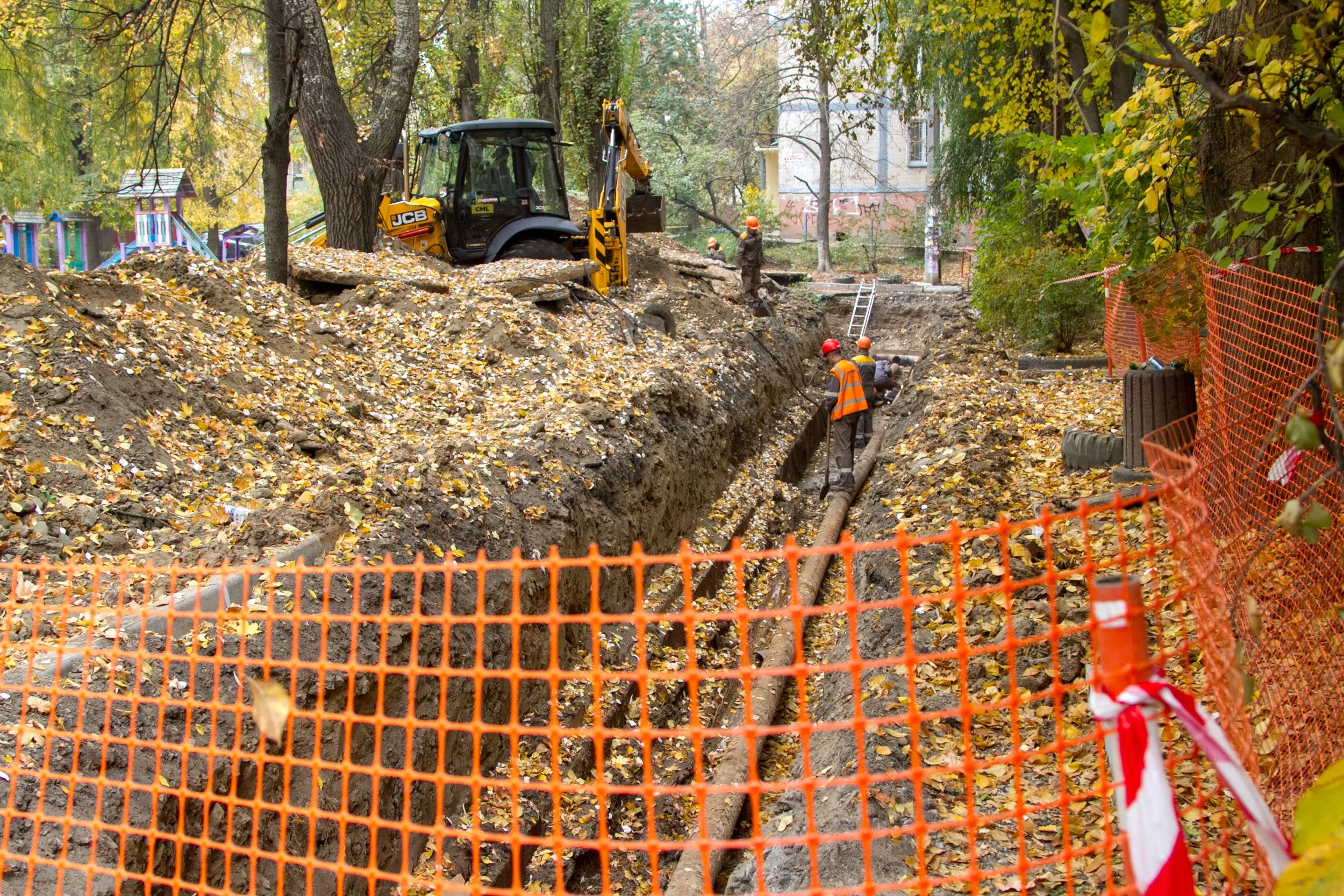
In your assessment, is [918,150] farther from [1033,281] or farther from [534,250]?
[1033,281]

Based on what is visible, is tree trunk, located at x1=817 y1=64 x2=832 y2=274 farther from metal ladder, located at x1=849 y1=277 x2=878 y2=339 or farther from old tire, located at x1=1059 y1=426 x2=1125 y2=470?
old tire, located at x1=1059 y1=426 x2=1125 y2=470

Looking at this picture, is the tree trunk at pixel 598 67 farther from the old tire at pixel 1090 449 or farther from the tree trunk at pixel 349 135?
the old tire at pixel 1090 449

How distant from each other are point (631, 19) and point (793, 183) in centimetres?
830

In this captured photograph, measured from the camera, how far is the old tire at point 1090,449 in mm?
7941

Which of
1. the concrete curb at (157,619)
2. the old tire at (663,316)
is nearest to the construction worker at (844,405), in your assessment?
the old tire at (663,316)

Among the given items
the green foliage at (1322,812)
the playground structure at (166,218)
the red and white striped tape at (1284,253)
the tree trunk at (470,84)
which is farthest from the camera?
the playground structure at (166,218)

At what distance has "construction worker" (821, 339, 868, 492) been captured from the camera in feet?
40.0

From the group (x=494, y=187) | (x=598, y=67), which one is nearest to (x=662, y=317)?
(x=494, y=187)

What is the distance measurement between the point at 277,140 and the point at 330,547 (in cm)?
605

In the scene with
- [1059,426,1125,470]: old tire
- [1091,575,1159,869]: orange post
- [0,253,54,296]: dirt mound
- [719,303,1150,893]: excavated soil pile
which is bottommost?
[719,303,1150,893]: excavated soil pile

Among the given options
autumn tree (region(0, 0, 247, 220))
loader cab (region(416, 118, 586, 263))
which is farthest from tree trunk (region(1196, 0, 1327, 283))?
loader cab (region(416, 118, 586, 263))

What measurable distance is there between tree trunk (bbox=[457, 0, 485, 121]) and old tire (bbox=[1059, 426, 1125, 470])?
1939 cm

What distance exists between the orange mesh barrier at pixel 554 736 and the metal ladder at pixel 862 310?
697 inches

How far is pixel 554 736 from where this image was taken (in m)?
2.94
